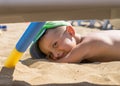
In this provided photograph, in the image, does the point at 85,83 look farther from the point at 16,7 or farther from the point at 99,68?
the point at 16,7

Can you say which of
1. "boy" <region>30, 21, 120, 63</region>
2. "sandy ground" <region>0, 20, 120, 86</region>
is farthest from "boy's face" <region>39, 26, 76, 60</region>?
"sandy ground" <region>0, 20, 120, 86</region>

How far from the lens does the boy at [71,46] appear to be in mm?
1872

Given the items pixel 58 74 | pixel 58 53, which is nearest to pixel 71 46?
pixel 58 53

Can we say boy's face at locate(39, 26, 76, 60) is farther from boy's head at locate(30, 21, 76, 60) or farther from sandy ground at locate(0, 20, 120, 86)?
sandy ground at locate(0, 20, 120, 86)

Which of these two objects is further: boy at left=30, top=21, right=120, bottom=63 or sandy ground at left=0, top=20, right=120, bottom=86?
boy at left=30, top=21, right=120, bottom=63

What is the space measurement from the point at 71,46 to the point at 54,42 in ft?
0.38

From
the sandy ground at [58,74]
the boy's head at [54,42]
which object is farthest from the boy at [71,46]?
the sandy ground at [58,74]

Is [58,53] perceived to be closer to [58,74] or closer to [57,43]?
[57,43]

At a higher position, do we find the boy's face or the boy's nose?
the boy's face

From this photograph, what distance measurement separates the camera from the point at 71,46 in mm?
1916

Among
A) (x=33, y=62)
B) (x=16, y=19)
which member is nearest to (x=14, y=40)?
(x=33, y=62)

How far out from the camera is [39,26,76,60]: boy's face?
6.12 ft

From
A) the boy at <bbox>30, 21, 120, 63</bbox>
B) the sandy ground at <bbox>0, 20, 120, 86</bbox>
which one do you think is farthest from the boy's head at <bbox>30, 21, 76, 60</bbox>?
the sandy ground at <bbox>0, 20, 120, 86</bbox>

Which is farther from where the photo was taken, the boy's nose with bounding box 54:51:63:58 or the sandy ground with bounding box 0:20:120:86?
the boy's nose with bounding box 54:51:63:58
